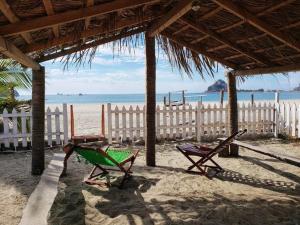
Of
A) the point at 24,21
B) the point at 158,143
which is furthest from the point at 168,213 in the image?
the point at 158,143

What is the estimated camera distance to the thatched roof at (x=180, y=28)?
393 cm

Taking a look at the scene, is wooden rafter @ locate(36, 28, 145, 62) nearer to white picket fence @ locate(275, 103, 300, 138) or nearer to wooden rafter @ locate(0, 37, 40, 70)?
wooden rafter @ locate(0, 37, 40, 70)

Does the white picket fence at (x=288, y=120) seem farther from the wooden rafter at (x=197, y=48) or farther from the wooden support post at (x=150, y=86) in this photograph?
the wooden support post at (x=150, y=86)

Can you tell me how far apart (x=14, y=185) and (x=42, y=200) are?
90.0 inches

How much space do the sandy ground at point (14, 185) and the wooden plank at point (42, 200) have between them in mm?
505

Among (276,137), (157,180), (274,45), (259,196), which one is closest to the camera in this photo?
(259,196)

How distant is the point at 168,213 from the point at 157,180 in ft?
5.12

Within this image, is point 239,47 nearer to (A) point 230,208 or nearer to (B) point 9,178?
(A) point 230,208

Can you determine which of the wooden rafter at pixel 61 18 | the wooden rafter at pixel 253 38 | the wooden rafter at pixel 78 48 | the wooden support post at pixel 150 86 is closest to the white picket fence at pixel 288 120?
the wooden rafter at pixel 253 38

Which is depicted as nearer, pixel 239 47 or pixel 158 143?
pixel 239 47

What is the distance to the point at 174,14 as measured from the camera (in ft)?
17.6

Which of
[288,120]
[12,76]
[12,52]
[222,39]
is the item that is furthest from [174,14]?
[288,120]

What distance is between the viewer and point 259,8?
5078 mm

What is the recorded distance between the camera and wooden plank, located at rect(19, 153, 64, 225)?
322 centimetres
